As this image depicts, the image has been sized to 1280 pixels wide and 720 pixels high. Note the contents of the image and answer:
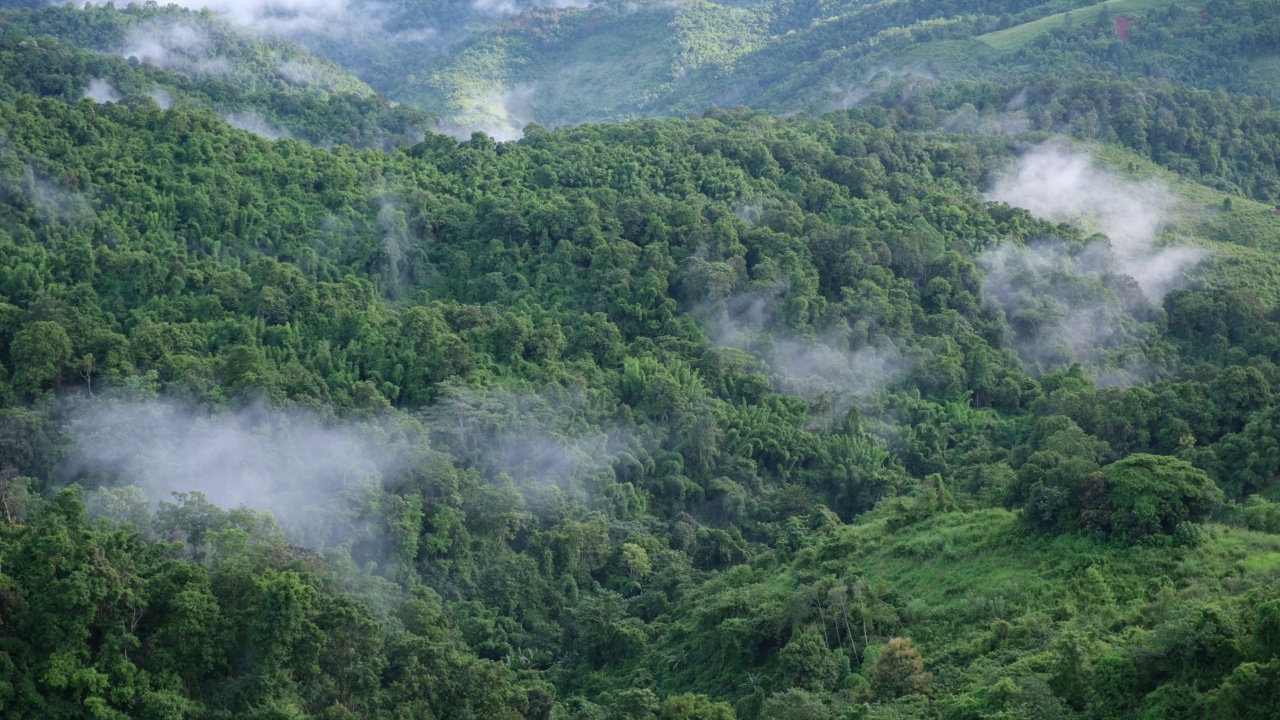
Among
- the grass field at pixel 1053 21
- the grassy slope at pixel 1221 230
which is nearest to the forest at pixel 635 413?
the grassy slope at pixel 1221 230

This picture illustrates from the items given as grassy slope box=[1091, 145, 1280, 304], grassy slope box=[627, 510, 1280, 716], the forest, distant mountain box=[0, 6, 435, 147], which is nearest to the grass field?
the forest

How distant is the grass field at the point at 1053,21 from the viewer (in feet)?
269

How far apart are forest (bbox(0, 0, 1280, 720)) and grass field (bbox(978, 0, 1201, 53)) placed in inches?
616

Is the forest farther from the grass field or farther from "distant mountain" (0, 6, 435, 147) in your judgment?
the grass field

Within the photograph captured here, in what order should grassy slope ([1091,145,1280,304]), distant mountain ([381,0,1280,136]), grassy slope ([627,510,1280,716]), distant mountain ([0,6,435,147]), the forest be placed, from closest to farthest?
1. grassy slope ([627,510,1280,716])
2. the forest
3. grassy slope ([1091,145,1280,304])
4. distant mountain ([0,6,435,147])
5. distant mountain ([381,0,1280,136])

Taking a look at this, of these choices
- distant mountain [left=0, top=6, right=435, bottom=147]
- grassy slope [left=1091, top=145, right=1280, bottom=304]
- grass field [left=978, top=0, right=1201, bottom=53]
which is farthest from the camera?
grass field [left=978, top=0, right=1201, bottom=53]

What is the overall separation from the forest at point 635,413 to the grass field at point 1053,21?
51.3 ft

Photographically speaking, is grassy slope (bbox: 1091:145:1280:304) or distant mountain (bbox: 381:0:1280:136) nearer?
grassy slope (bbox: 1091:145:1280:304)

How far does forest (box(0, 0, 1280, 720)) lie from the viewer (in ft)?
89.9

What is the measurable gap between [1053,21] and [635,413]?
174 feet

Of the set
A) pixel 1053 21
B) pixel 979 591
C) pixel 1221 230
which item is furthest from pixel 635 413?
pixel 1053 21

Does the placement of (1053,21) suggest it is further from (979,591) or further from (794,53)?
(979,591)

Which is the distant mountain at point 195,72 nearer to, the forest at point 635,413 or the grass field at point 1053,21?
the forest at point 635,413

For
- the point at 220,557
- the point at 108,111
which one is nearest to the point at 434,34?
the point at 108,111
